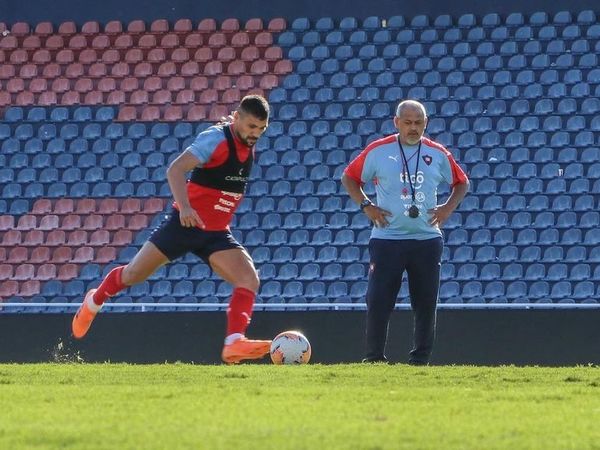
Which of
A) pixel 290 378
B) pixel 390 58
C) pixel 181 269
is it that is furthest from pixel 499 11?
pixel 290 378

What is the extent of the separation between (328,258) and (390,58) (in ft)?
9.94

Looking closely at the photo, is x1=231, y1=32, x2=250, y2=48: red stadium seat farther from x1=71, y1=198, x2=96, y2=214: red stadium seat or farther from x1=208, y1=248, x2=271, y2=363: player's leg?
x1=208, y1=248, x2=271, y2=363: player's leg

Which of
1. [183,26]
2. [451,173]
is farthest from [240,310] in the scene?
[183,26]

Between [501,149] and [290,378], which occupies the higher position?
[501,149]

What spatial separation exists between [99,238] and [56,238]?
580 mm

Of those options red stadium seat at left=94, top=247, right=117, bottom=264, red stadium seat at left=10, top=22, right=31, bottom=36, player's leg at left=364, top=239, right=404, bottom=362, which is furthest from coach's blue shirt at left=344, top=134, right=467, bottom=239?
red stadium seat at left=10, top=22, right=31, bottom=36

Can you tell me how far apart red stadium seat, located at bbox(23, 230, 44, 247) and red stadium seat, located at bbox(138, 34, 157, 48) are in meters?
3.03

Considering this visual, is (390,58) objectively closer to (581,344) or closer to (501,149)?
(501,149)

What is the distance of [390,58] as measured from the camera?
1758 centimetres

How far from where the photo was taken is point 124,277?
906 centimetres

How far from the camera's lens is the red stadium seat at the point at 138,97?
18.3 meters

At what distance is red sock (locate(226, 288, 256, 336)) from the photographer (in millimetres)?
8742

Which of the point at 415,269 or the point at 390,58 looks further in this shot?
the point at 390,58

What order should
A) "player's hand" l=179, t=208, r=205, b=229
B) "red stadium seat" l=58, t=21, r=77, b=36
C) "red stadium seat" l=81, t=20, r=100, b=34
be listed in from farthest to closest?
"red stadium seat" l=58, t=21, r=77, b=36, "red stadium seat" l=81, t=20, r=100, b=34, "player's hand" l=179, t=208, r=205, b=229
